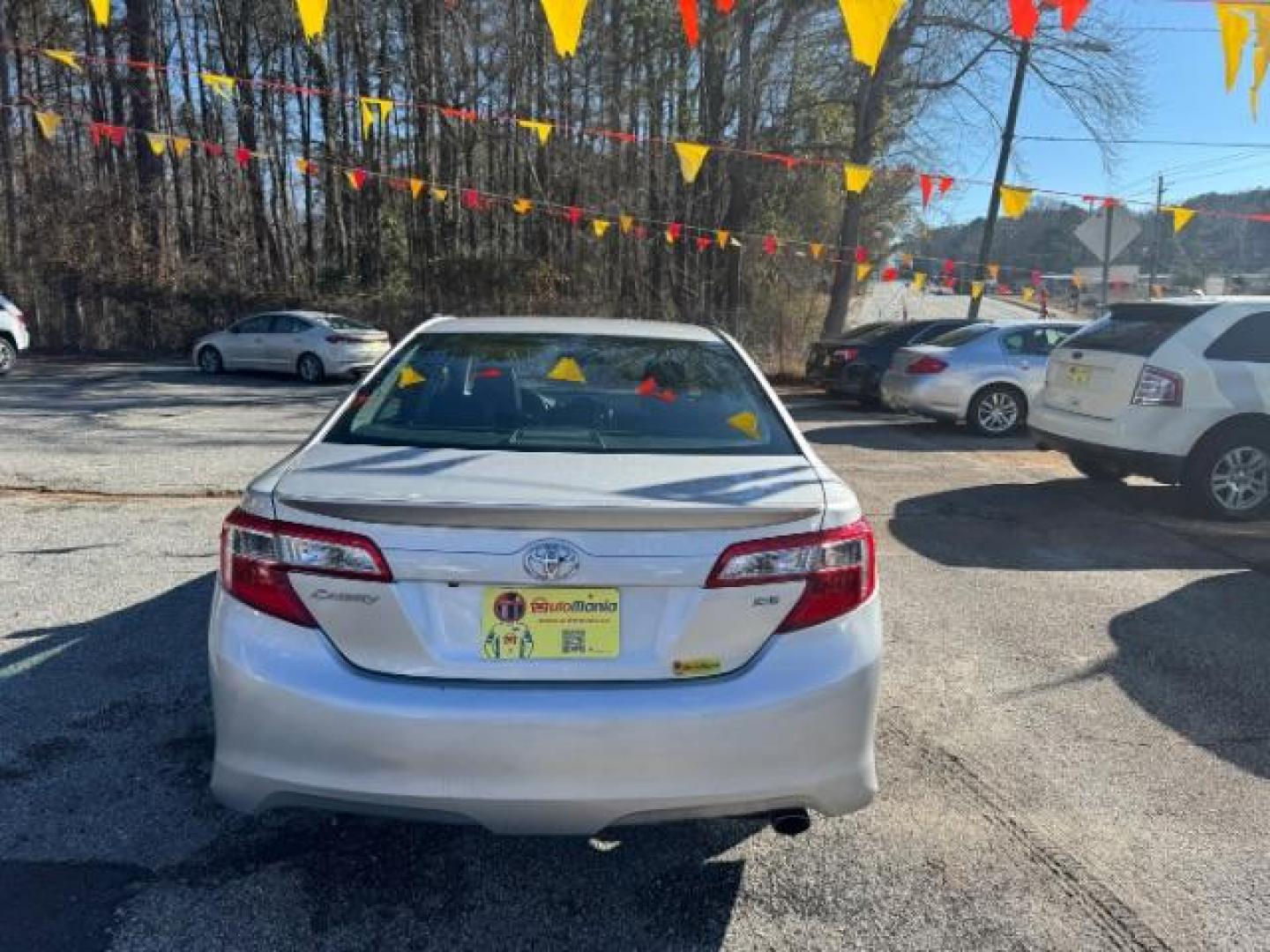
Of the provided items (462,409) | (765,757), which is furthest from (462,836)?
(462,409)

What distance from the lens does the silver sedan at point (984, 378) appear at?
11.4m

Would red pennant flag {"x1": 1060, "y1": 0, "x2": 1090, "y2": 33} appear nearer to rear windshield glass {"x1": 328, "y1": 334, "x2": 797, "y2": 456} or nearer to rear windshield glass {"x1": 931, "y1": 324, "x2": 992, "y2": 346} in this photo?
rear windshield glass {"x1": 328, "y1": 334, "x2": 797, "y2": 456}

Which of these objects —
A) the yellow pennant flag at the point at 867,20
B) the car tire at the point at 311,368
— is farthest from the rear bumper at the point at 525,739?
the car tire at the point at 311,368

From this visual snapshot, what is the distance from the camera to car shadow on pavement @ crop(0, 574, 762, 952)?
7.81 feet

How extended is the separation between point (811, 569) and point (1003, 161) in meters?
20.2

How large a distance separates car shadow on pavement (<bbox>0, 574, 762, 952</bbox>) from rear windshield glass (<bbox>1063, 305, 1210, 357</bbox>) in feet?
19.4

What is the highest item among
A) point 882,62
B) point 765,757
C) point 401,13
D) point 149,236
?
point 401,13

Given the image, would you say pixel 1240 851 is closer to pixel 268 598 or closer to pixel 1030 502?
pixel 268 598

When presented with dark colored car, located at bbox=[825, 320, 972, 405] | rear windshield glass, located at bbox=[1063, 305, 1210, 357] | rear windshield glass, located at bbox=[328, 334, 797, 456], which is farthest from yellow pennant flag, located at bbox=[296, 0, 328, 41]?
dark colored car, located at bbox=[825, 320, 972, 405]

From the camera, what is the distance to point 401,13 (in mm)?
23125

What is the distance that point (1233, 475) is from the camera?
23.0 feet

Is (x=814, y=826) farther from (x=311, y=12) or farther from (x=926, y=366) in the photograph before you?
(x=926, y=366)

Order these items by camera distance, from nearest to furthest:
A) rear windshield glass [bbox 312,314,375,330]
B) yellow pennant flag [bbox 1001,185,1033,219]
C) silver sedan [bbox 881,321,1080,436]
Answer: silver sedan [bbox 881,321,1080,436]
yellow pennant flag [bbox 1001,185,1033,219]
rear windshield glass [bbox 312,314,375,330]

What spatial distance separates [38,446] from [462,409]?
26.6 feet
